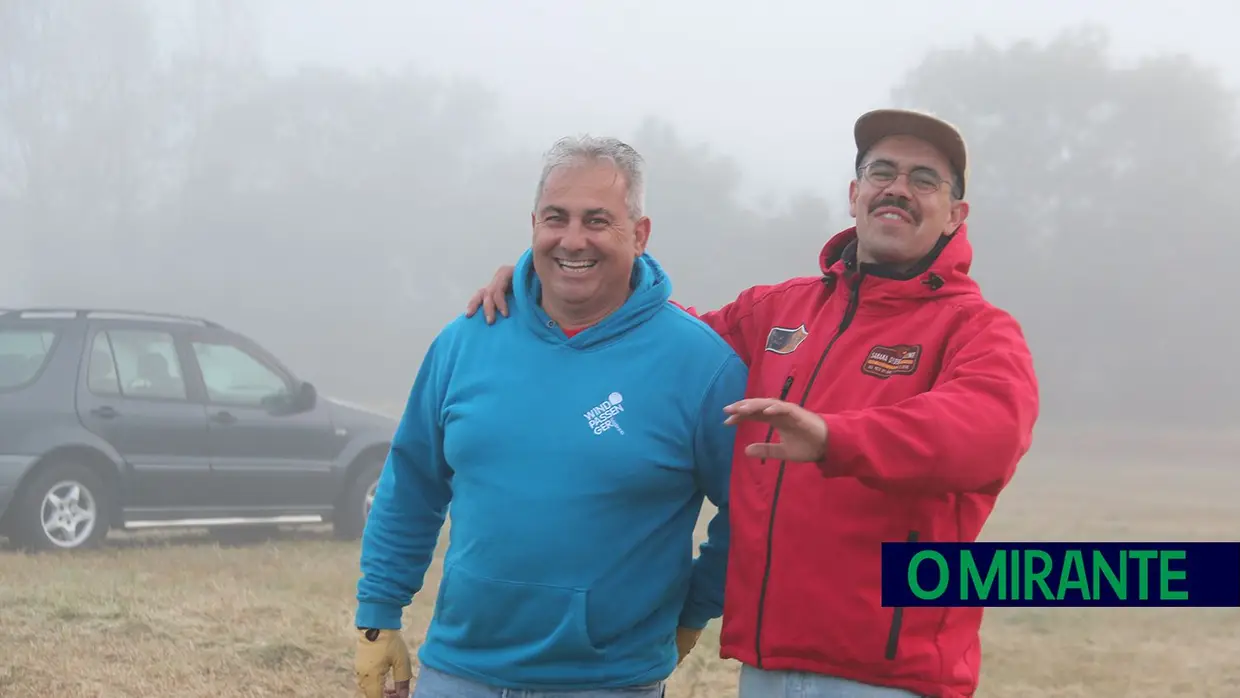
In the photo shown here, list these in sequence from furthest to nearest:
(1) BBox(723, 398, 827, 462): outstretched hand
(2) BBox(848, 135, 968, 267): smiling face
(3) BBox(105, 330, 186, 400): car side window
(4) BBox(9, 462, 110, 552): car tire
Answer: (3) BBox(105, 330, 186, 400): car side window < (4) BBox(9, 462, 110, 552): car tire < (2) BBox(848, 135, 968, 267): smiling face < (1) BBox(723, 398, 827, 462): outstretched hand

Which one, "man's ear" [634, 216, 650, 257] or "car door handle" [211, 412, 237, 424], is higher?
"car door handle" [211, 412, 237, 424]

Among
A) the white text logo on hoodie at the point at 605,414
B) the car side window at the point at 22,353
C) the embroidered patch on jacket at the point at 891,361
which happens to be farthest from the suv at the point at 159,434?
the embroidered patch on jacket at the point at 891,361

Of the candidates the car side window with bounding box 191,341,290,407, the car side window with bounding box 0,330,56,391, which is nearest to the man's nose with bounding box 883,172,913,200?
the car side window with bounding box 0,330,56,391

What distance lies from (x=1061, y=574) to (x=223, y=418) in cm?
774

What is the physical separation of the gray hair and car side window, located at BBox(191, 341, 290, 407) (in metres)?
7.30

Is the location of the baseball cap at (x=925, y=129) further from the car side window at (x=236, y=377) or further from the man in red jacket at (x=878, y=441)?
the car side window at (x=236, y=377)

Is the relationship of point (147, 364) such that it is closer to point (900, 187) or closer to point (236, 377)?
point (236, 377)

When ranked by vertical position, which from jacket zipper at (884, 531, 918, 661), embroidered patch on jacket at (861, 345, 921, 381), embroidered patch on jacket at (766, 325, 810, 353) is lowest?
jacket zipper at (884, 531, 918, 661)

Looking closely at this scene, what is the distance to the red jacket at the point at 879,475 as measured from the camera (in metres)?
2.17

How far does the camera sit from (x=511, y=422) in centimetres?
279

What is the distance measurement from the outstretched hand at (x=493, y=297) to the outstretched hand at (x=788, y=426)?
0.96 meters

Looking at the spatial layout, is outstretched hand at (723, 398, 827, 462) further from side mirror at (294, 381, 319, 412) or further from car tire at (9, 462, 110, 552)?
side mirror at (294, 381, 319, 412)

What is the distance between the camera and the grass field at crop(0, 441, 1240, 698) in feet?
18.5

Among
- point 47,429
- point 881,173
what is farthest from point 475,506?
point 47,429
